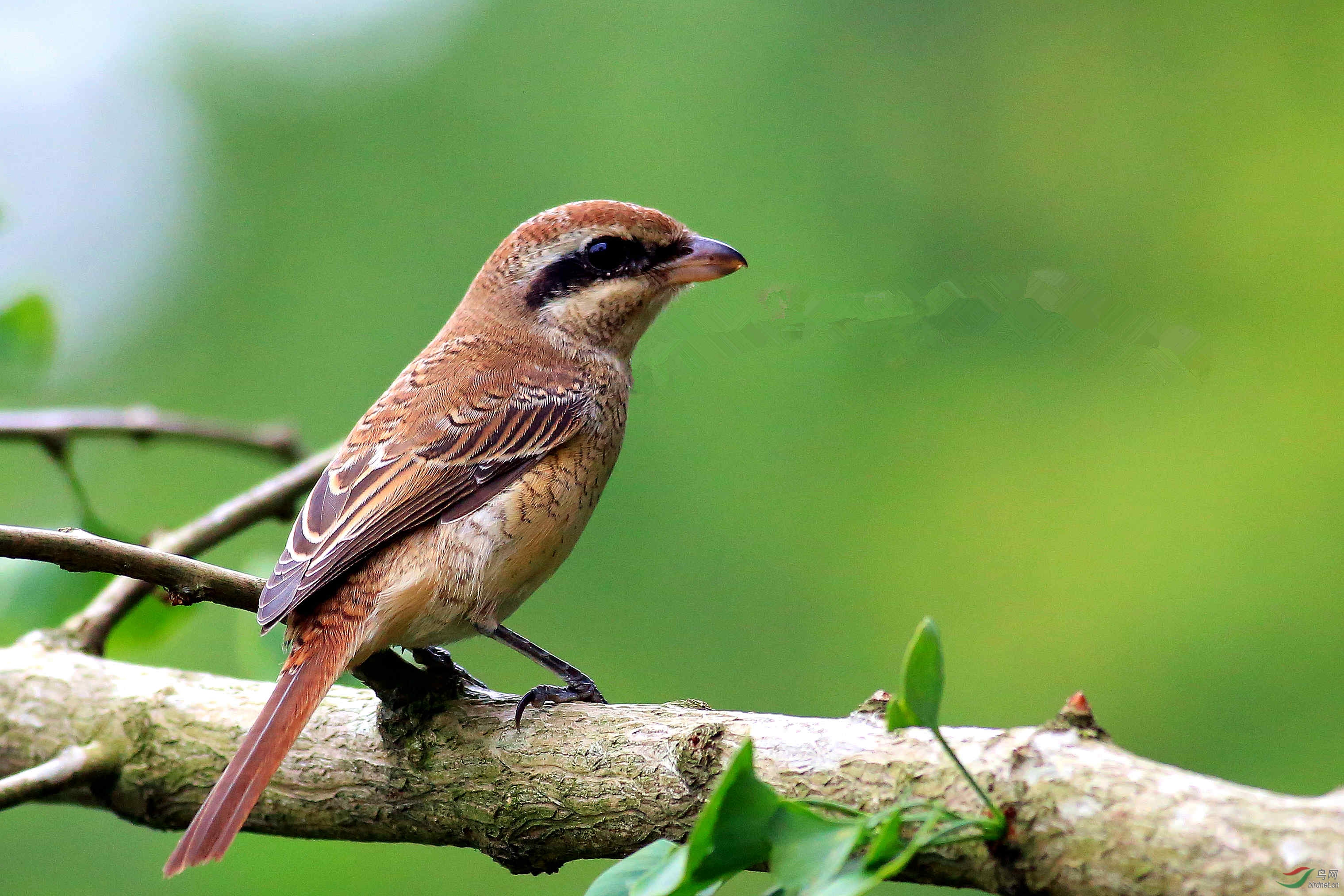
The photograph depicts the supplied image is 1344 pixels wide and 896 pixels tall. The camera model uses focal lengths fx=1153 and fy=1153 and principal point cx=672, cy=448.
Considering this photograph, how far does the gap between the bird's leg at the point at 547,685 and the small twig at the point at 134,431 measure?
5.35 ft

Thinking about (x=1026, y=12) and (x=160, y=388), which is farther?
(x=160, y=388)

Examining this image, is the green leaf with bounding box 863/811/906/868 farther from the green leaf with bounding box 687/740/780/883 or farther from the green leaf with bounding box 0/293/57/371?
the green leaf with bounding box 0/293/57/371

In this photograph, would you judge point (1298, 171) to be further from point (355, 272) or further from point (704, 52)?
point (355, 272)

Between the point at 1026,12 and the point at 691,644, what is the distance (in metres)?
4.21

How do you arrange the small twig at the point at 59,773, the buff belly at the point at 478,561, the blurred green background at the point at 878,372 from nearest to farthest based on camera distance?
the small twig at the point at 59,773 < the buff belly at the point at 478,561 < the blurred green background at the point at 878,372

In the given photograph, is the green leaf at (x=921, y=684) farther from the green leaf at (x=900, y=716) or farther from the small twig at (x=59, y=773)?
the small twig at (x=59, y=773)

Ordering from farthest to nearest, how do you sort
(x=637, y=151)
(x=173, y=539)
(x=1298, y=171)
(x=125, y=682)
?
(x=637, y=151)
(x=1298, y=171)
(x=173, y=539)
(x=125, y=682)

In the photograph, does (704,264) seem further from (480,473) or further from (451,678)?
(451,678)

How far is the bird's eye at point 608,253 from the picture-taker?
3.65 m

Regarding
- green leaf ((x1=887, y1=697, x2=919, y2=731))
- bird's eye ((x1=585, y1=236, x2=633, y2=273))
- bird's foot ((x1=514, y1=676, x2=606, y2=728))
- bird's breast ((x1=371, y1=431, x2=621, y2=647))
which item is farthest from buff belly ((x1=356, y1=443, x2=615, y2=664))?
green leaf ((x1=887, y1=697, x2=919, y2=731))

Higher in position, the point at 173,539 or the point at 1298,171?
the point at 1298,171

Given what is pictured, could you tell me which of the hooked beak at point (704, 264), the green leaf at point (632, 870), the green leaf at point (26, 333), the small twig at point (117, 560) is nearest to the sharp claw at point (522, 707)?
the small twig at point (117, 560)

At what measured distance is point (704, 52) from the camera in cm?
660

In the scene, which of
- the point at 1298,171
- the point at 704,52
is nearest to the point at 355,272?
the point at 704,52
